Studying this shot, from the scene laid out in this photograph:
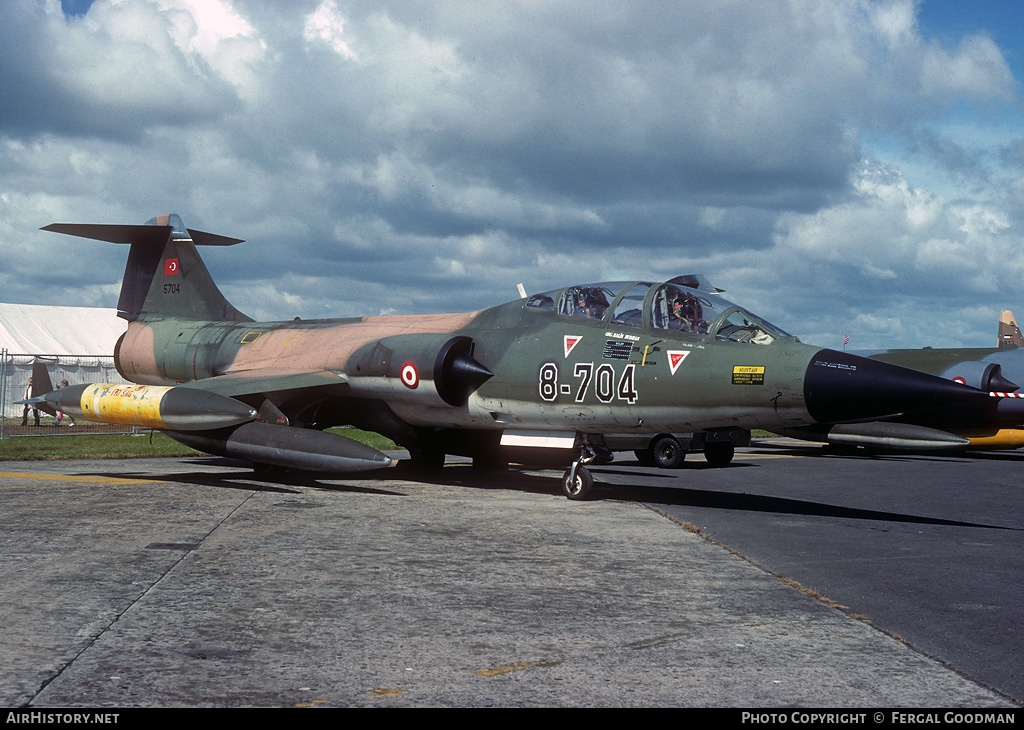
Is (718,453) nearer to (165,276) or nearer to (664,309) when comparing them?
(664,309)

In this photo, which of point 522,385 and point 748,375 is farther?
point 522,385

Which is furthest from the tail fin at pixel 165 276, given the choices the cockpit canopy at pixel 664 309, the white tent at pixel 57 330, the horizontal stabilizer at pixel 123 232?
the white tent at pixel 57 330

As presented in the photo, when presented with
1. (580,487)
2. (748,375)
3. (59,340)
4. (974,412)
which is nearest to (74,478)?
(580,487)

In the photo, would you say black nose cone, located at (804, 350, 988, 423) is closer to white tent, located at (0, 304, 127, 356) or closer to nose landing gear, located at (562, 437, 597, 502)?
nose landing gear, located at (562, 437, 597, 502)

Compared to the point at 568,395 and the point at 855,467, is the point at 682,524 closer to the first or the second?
the point at 568,395

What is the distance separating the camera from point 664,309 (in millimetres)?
10547

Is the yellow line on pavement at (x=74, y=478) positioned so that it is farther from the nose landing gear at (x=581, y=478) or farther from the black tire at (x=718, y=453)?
the black tire at (x=718, y=453)

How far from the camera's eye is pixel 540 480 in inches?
550

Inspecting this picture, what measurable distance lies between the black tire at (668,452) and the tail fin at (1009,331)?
672 inches

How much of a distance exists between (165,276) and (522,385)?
34.3ft

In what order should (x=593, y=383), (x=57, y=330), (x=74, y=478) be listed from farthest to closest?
(x=57, y=330) → (x=74, y=478) → (x=593, y=383)

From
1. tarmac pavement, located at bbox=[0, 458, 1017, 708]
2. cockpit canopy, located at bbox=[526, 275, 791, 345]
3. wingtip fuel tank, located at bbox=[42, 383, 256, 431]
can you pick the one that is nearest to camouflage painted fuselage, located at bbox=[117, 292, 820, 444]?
cockpit canopy, located at bbox=[526, 275, 791, 345]

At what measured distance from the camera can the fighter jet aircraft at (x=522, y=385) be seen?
9.14 meters

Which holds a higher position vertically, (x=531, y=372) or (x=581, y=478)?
(x=531, y=372)
